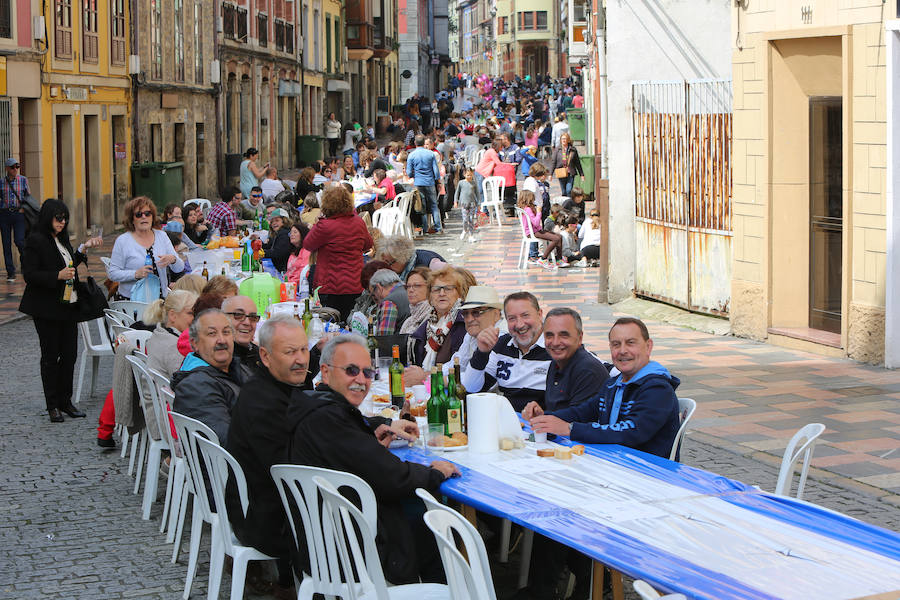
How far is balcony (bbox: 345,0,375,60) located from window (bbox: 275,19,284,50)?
473 inches

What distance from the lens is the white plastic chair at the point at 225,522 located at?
539 cm

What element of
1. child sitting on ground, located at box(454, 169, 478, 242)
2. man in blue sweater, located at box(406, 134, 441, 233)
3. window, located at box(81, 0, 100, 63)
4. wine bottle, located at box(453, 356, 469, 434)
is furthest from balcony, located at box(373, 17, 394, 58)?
wine bottle, located at box(453, 356, 469, 434)

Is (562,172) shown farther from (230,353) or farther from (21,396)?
(230,353)

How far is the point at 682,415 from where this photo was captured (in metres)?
6.15

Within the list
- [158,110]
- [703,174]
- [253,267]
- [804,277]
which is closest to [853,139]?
[804,277]

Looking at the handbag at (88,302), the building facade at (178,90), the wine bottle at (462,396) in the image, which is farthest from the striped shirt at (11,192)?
the wine bottle at (462,396)

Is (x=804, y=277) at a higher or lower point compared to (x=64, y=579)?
higher

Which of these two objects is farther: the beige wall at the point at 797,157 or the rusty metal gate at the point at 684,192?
the rusty metal gate at the point at 684,192

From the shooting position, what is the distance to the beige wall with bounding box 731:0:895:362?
10.9 m

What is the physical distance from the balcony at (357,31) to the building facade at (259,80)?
32.7 feet

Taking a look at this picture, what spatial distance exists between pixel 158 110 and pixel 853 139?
749 inches

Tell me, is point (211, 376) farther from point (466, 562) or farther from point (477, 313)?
point (466, 562)

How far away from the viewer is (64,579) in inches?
243

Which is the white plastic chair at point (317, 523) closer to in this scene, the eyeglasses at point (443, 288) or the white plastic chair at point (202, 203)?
the eyeglasses at point (443, 288)
